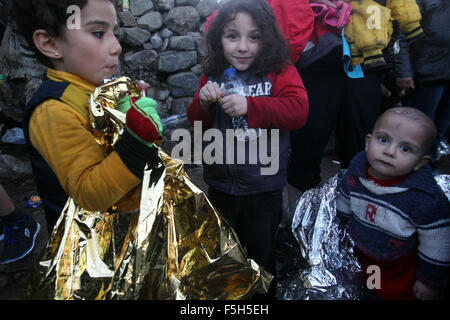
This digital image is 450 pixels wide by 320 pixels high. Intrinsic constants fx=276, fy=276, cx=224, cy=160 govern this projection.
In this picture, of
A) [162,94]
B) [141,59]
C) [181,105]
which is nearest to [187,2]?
[141,59]

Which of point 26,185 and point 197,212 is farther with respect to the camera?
point 26,185

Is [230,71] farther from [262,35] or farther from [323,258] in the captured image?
[323,258]

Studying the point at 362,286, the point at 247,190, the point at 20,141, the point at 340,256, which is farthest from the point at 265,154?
the point at 20,141

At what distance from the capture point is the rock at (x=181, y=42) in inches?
153

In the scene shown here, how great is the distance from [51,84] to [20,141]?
2.79 m

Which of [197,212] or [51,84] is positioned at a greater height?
[51,84]

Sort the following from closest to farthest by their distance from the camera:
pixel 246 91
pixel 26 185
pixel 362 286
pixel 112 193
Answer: pixel 112 193, pixel 362 286, pixel 246 91, pixel 26 185

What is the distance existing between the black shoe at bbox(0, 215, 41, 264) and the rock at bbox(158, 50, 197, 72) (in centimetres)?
276

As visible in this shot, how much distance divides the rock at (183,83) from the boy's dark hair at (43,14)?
320 centimetres

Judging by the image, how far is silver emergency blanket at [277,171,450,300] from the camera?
1.08 metres

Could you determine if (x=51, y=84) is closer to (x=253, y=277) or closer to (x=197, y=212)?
(x=197, y=212)

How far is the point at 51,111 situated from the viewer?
0.76 meters

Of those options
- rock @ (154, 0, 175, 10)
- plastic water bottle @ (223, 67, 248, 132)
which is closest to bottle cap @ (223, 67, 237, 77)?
plastic water bottle @ (223, 67, 248, 132)
